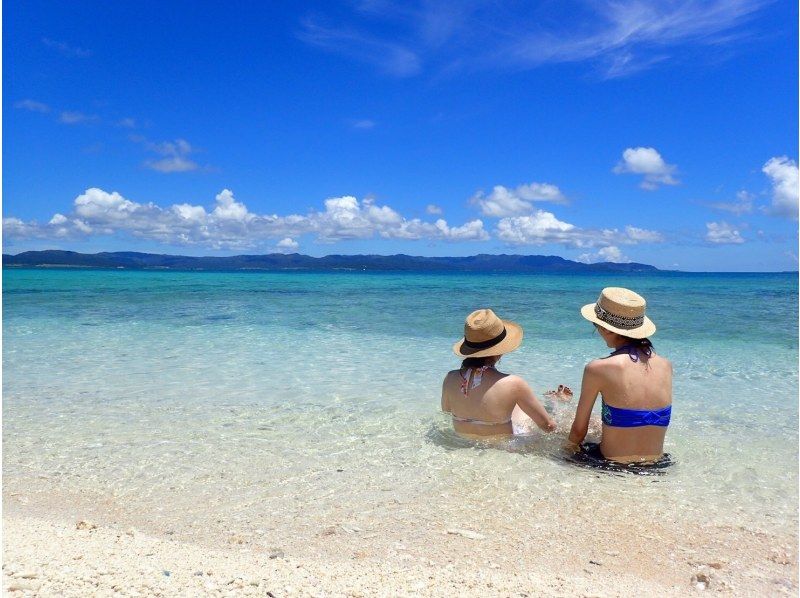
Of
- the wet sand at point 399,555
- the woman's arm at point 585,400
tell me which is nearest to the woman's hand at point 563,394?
the woman's arm at point 585,400

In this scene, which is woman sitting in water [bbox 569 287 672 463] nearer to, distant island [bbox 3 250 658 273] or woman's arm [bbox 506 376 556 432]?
woman's arm [bbox 506 376 556 432]

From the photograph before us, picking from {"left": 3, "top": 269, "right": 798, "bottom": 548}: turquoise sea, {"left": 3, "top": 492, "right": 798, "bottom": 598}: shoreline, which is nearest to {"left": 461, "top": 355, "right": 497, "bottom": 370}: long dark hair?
{"left": 3, "top": 269, "right": 798, "bottom": 548}: turquoise sea

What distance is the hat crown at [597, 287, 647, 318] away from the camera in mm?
4434

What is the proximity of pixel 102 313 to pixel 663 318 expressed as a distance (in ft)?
59.1

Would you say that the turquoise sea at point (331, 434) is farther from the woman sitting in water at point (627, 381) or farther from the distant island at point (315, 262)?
the distant island at point (315, 262)

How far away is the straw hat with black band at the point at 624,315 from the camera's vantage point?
4.43 m

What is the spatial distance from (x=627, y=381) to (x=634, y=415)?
0.30m

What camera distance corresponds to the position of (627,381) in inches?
175

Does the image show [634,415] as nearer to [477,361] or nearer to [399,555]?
[477,361]

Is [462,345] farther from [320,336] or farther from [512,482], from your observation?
[320,336]

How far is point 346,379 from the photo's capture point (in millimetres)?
8711

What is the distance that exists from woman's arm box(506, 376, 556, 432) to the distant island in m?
144

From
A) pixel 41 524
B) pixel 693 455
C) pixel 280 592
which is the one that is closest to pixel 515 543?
pixel 280 592

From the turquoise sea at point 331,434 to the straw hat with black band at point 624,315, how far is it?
3.84ft
